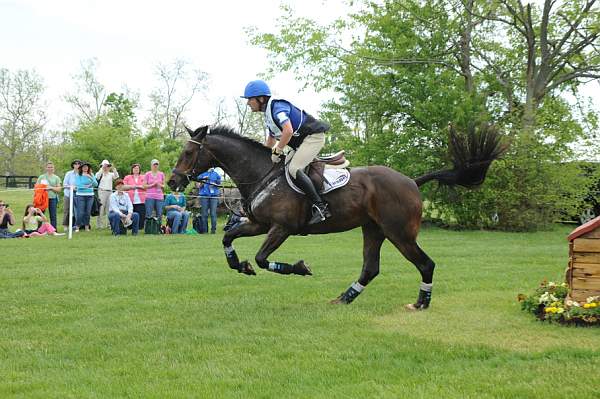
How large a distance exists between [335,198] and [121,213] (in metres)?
11.0

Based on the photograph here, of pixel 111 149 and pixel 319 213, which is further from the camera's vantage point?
pixel 111 149

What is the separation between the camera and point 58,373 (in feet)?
17.4

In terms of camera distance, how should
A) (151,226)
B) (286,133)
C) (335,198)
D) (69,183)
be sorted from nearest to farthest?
1. (286,133)
2. (335,198)
3. (69,183)
4. (151,226)

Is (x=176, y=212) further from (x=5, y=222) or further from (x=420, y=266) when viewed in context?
(x=420, y=266)

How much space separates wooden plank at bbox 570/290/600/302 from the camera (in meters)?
7.17

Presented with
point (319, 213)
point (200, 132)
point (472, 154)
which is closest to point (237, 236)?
point (319, 213)

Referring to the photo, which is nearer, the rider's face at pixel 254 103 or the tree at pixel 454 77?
the rider's face at pixel 254 103

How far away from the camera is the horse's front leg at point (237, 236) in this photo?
8.02 meters

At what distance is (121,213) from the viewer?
17.8 metres

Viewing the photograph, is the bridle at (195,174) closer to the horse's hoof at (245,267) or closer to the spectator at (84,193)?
the horse's hoof at (245,267)

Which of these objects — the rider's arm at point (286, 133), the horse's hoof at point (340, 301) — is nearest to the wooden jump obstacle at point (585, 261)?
the horse's hoof at point (340, 301)

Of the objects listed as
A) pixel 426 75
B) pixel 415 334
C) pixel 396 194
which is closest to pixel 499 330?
pixel 415 334

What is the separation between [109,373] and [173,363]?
563 millimetres

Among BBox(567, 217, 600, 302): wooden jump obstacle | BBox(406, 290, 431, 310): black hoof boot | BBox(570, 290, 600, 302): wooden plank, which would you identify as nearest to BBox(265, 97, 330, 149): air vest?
BBox(406, 290, 431, 310): black hoof boot
